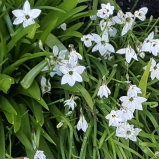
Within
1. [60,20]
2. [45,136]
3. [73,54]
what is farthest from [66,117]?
[60,20]

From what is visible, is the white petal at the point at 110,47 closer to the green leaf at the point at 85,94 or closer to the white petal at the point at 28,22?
the green leaf at the point at 85,94

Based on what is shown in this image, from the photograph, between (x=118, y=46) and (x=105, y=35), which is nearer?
(x=105, y=35)

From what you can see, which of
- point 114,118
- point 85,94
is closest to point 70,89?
point 85,94

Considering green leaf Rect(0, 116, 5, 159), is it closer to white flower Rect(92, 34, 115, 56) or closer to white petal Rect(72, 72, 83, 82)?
white petal Rect(72, 72, 83, 82)

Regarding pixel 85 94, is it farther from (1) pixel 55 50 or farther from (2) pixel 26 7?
(2) pixel 26 7

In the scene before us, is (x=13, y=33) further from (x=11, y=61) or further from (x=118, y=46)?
(x=118, y=46)

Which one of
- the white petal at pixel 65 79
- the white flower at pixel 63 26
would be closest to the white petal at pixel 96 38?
the white flower at pixel 63 26
